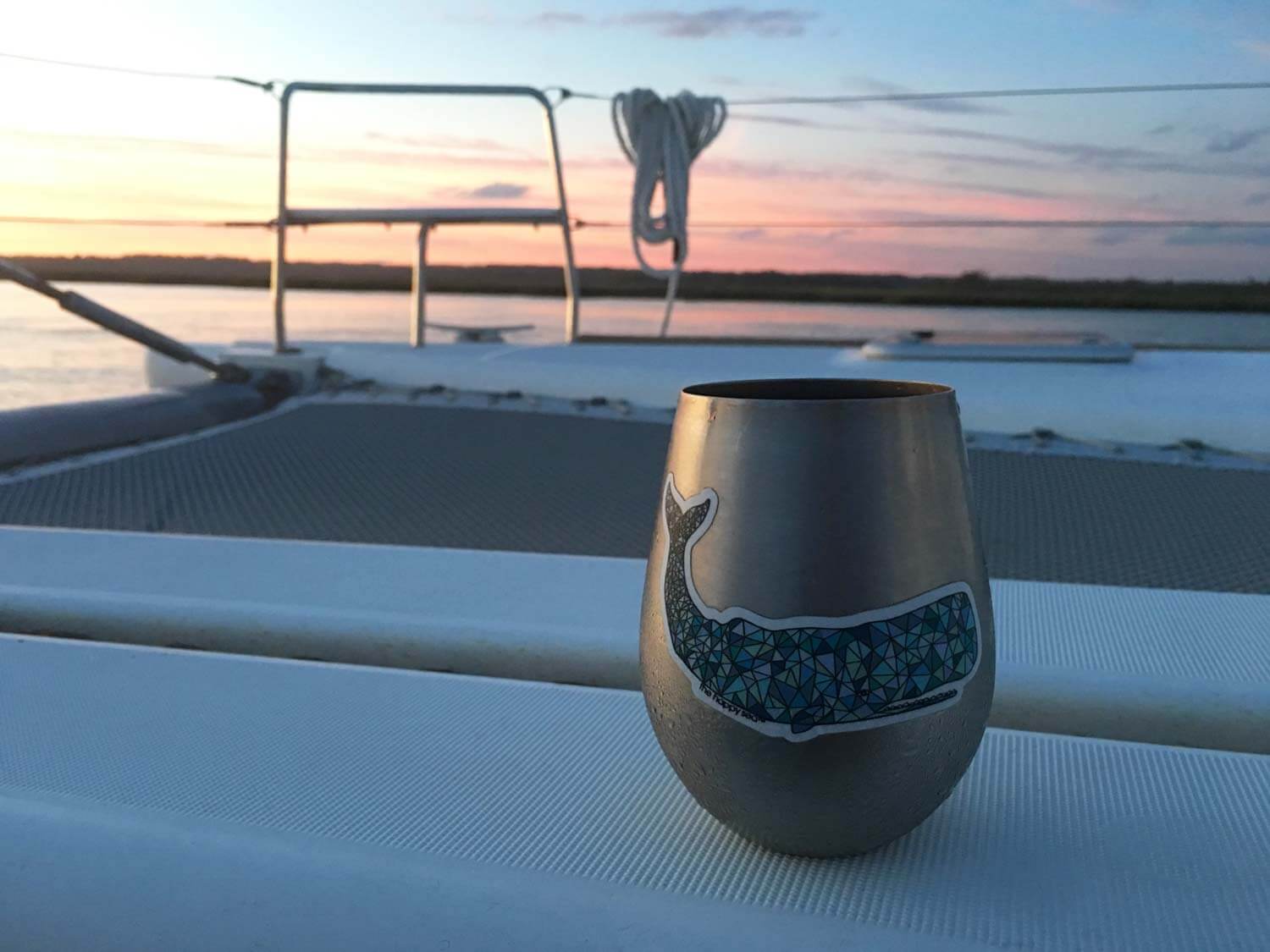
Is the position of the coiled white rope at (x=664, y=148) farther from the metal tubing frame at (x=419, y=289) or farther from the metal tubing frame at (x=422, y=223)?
the metal tubing frame at (x=419, y=289)

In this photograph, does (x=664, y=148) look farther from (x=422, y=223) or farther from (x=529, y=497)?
(x=529, y=497)

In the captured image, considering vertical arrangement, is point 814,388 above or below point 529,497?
above

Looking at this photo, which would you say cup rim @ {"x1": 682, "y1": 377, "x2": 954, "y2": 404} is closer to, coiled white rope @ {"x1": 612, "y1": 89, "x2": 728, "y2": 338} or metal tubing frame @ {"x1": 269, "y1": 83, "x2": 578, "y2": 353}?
metal tubing frame @ {"x1": 269, "y1": 83, "x2": 578, "y2": 353}

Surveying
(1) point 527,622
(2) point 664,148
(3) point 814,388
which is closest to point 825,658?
(3) point 814,388

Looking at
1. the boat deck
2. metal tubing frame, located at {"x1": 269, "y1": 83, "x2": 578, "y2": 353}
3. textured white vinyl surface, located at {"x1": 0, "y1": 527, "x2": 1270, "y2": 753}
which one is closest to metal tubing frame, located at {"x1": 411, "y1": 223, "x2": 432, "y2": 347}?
metal tubing frame, located at {"x1": 269, "y1": 83, "x2": 578, "y2": 353}

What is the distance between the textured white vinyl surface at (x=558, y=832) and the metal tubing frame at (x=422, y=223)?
187 cm

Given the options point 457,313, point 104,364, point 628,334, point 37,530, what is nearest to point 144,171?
point 104,364

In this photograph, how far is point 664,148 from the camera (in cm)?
253

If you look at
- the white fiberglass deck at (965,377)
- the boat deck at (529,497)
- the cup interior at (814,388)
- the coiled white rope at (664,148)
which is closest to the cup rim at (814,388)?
the cup interior at (814,388)

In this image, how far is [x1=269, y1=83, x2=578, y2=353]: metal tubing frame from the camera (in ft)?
7.09

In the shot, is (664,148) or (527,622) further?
(664,148)

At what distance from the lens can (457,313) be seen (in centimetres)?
644

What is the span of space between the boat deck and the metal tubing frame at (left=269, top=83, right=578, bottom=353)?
3.00ft

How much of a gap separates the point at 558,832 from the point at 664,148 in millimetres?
2358
